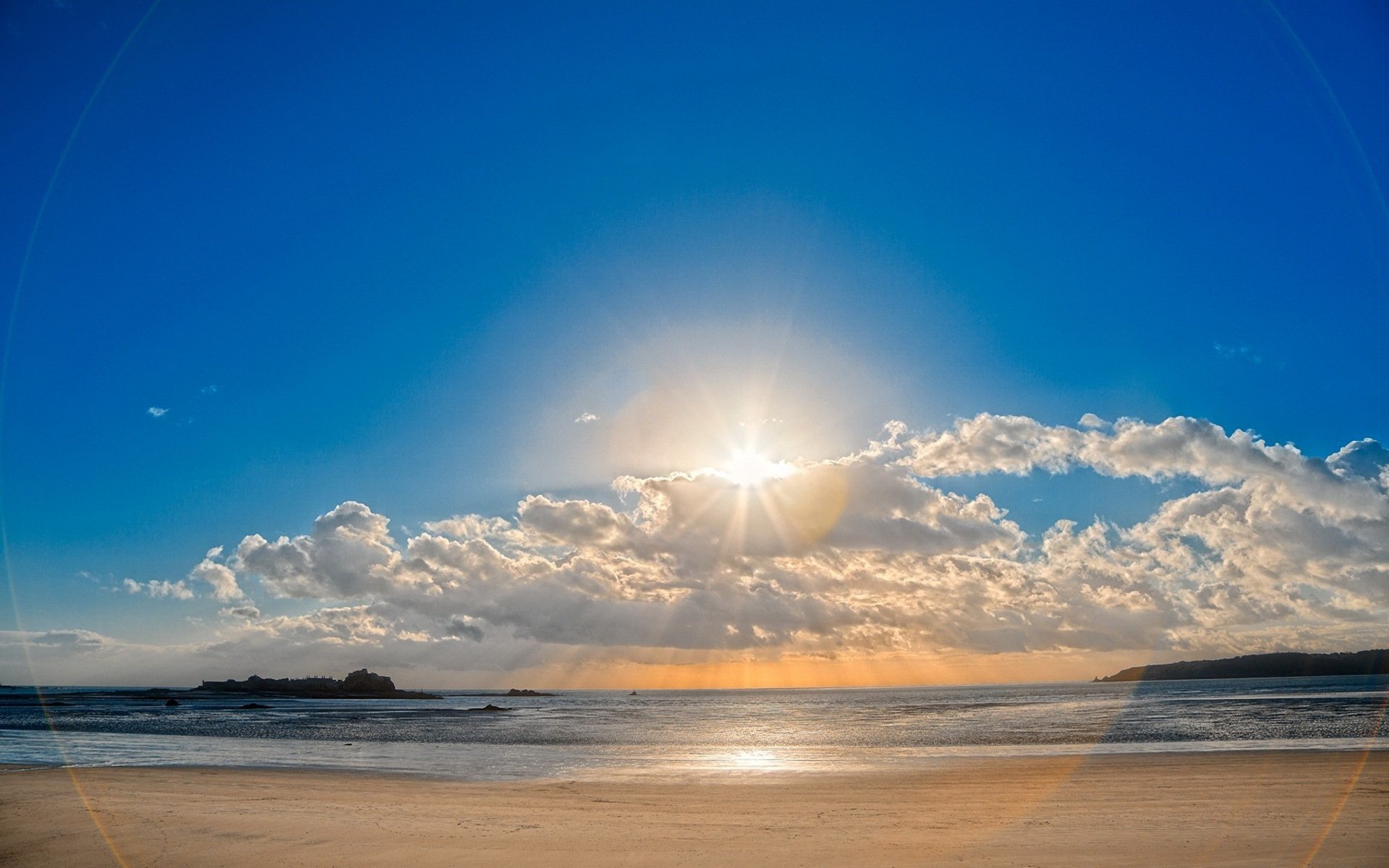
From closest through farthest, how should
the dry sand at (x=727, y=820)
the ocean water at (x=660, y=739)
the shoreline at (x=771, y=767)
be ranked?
the dry sand at (x=727, y=820) < the shoreline at (x=771, y=767) < the ocean water at (x=660, y=739)

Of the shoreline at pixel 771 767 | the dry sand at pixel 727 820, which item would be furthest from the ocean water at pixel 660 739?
the dry sand at pixel 727 820

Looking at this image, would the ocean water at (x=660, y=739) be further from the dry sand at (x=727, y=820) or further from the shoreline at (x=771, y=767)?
the dry sand at (x=727, y=820)

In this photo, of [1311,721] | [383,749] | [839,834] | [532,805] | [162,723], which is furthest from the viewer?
[162,723]

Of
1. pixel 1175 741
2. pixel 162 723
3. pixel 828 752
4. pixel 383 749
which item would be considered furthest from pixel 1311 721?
pixel 162 723

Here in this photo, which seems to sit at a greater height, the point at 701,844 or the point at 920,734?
the point at 701,844

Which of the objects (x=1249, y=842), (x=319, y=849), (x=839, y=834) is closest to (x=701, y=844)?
(x=839, y=834)

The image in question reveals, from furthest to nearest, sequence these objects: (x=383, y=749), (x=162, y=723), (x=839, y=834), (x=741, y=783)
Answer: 1. (x=162, y=723)
2. (x=383, y=749)
3. (x=741, y=783)
4. (x=839, y=834)

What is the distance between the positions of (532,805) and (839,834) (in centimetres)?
949

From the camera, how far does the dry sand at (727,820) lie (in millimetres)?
15016

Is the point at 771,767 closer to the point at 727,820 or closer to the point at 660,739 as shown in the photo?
the point at 727,820

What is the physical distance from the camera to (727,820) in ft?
62.7

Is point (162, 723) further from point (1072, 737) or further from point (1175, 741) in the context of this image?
point (1175, 741)

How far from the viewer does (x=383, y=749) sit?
44250 millimetres

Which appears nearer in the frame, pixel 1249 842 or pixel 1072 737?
pixel 1249 842
